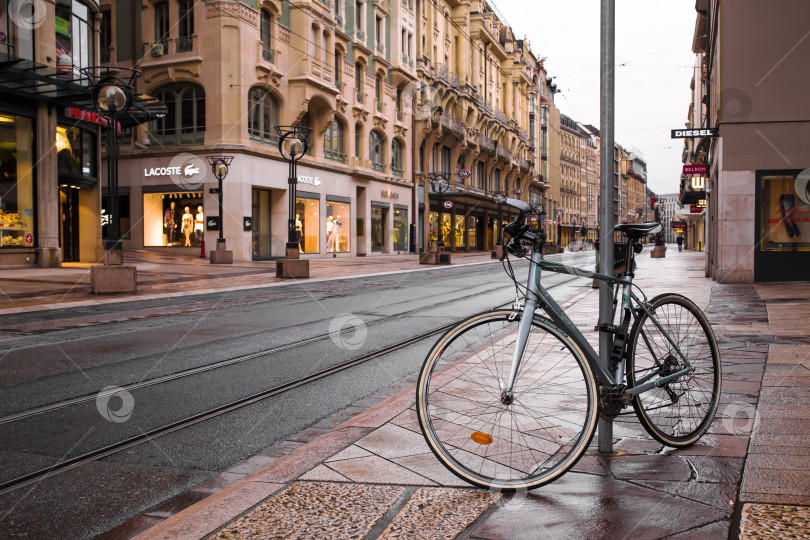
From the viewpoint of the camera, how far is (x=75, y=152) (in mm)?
23375

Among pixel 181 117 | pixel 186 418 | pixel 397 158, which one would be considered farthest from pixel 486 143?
pixel 186 418

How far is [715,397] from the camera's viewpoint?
3861mm

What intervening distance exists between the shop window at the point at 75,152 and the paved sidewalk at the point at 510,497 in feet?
70.6

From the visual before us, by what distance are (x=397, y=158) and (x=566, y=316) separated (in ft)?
A: 148

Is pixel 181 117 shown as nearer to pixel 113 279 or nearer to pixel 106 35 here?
pixel 106 35

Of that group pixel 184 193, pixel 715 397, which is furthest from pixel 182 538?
pixel 184 193

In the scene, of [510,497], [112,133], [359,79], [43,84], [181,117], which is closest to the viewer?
[510,497]

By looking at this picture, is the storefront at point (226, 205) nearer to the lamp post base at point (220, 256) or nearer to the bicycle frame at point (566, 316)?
the lamp post base at point (220, 256)

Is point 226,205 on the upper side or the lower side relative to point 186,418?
upper

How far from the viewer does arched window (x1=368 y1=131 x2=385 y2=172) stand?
43375mm

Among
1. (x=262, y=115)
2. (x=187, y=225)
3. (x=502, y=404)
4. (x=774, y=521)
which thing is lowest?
(x=774, y=521)

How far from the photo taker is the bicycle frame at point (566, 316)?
10.0 feet

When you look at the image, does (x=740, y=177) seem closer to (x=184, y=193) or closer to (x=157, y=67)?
(x=184, y=193)

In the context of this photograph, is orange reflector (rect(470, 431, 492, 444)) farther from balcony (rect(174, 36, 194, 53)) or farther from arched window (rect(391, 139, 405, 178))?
arched window (rect(391, 139, 405, 178))
